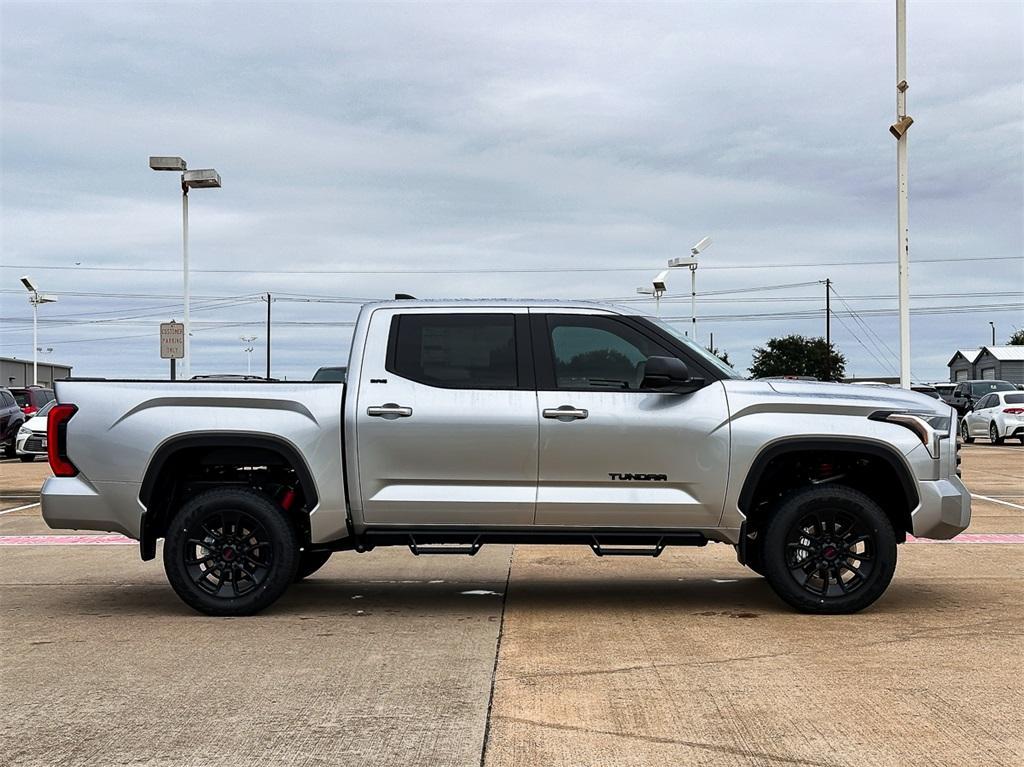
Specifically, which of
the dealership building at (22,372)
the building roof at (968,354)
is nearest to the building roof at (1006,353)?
the building roof at (968,354)

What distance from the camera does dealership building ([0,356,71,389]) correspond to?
78250mm

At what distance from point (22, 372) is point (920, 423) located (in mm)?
82300

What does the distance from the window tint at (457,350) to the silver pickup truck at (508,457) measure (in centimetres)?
1

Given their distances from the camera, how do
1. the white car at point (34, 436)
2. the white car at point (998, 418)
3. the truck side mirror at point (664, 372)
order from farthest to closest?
the white car at point (998, 418) < the white car at point (34, 436) < the truck side mirror at point (664, 372)

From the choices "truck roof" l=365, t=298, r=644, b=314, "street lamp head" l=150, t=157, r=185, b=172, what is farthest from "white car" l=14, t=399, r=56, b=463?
"truck roof" l=365, t=298, r=644, b=314

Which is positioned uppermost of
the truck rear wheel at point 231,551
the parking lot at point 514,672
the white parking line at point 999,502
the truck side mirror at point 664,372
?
the truck side mirror at point 664,372

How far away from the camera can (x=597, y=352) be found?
26.2 ft

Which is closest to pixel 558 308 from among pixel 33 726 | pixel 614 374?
pixel 614 374

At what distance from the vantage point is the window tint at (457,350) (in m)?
7.89

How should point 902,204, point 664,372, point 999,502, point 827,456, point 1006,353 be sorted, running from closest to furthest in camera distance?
point 664,372, point 827,456, point 999,502, point 902,204, point 1006,353

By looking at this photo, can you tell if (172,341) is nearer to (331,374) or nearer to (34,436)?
(34,436)

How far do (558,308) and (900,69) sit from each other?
1550 cm

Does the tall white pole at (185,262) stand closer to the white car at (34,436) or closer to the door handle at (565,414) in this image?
the white car at (34,436)

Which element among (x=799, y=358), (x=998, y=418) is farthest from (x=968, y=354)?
(x=998, y=418)
